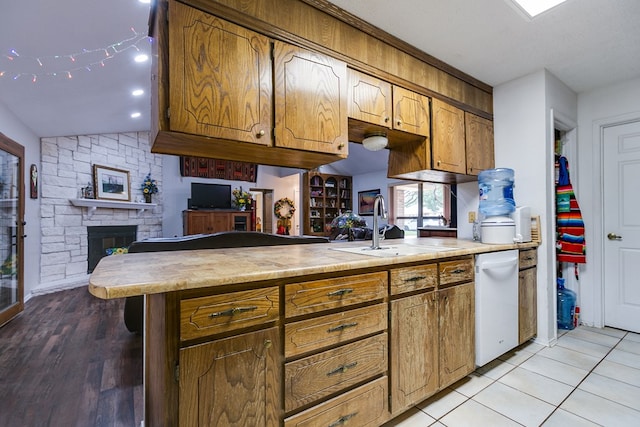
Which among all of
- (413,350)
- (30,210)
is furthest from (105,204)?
(413,350)

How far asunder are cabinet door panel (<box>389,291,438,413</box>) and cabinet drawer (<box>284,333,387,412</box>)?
107 mm

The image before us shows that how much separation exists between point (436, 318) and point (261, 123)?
1.48 meters

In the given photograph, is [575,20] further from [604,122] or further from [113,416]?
[113,416]

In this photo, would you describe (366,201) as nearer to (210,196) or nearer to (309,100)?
(210,196)

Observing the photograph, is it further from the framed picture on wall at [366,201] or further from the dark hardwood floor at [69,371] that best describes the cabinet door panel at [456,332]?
the framed picture on wall at [366,201]

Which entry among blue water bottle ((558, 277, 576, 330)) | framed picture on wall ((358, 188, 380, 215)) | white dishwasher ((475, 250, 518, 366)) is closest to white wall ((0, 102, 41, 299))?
white dishwasher ((475, 250, 518, 366))

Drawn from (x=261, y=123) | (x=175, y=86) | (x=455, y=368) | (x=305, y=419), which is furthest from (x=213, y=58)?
(x=455, y=368)

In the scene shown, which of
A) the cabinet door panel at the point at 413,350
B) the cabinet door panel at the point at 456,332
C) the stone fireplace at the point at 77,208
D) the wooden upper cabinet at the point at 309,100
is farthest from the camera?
the stone fireplace at the point at 77,208

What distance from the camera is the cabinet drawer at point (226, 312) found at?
97 centimetres

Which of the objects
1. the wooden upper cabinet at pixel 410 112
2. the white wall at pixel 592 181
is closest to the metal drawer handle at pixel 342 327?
the wooden upper cabinet at pixel 410 112

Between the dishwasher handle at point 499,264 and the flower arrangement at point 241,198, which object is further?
the flower arrangement at point 241,198

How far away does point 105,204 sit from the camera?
547 centimetres

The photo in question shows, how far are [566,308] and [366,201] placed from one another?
20.4 feet

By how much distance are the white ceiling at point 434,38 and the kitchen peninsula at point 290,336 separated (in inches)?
60.1
